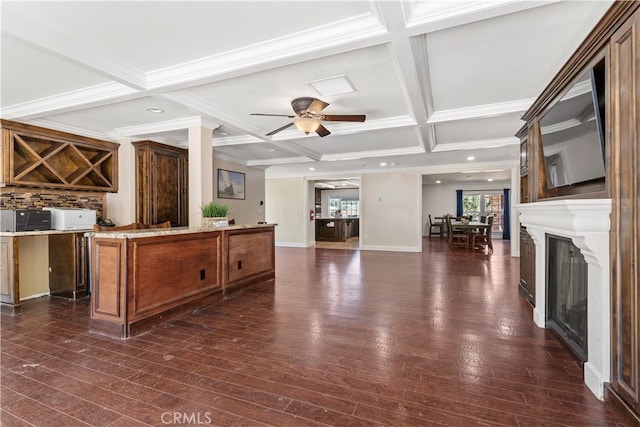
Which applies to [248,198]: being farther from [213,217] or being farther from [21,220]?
[21,220]

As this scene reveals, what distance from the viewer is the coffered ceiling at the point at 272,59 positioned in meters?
2.01

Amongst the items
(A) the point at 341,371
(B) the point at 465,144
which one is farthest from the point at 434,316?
(B) the point at 465,144

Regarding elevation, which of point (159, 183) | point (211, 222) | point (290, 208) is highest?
point (159, 183)

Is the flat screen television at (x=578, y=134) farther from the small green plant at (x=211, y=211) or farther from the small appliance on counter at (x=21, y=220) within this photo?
the small appliance on counter at (x=21, y=220)

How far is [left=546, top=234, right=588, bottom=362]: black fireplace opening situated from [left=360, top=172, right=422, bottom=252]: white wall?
17.9 feet

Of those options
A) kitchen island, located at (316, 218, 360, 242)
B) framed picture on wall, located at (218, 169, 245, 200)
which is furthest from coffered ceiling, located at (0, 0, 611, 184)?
kitchen island, located at (316, 218, 360, 242)

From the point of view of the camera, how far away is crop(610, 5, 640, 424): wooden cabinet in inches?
60.1

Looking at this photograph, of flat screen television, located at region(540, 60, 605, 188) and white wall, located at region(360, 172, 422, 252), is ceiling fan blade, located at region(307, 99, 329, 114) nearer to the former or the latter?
flat screen television, located at region(540, 60, 605, 188)

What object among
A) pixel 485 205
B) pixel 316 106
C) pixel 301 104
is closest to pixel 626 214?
pixel 316 106

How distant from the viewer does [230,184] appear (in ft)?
23.1

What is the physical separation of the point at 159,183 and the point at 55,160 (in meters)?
1.34

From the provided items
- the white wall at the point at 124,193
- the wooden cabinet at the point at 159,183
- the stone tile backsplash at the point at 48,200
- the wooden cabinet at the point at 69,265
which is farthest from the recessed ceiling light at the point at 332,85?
the stone tile backsplash at the point at 48,200

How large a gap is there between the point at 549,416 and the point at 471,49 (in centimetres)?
249

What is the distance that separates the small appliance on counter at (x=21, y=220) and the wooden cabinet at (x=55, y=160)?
1.69ft
